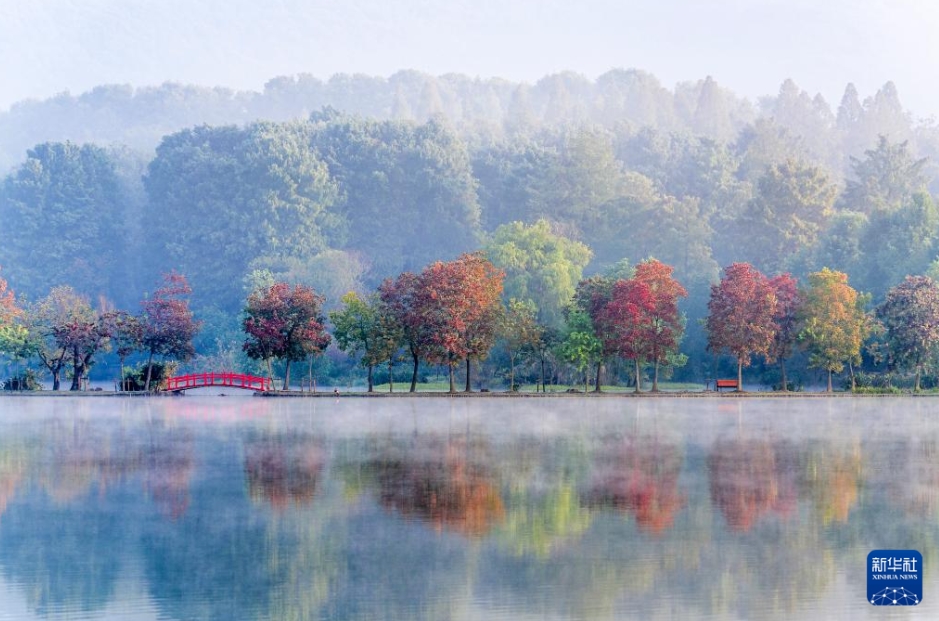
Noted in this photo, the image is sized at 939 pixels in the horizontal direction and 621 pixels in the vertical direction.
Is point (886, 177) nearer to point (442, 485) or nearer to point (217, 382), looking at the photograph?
point (217, 382)

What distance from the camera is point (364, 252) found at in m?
82.6

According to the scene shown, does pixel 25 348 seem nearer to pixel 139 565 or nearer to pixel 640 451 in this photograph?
pixel 640 451

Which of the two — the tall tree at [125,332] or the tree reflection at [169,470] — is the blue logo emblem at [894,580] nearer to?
the tree reflection at [169,470]

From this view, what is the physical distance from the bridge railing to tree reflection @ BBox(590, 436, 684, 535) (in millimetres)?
25834

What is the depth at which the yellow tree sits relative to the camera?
4944cm

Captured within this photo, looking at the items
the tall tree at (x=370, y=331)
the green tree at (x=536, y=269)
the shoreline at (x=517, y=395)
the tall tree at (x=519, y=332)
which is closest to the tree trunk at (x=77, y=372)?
the shoreline at (x=517, y=395)

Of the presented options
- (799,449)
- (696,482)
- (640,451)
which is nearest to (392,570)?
(696,482)

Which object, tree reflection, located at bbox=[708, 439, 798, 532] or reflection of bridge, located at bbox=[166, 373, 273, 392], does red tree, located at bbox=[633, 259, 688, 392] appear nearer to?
reflection of bridge, located at bbox=[166, 373, 273, 392]

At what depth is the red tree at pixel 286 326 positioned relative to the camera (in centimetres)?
4941

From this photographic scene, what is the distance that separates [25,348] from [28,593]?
1669 inches

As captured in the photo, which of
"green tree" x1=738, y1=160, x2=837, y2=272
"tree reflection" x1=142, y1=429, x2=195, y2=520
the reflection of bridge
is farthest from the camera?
"green tree" x1=738, y1=160, x2=837, y2=272

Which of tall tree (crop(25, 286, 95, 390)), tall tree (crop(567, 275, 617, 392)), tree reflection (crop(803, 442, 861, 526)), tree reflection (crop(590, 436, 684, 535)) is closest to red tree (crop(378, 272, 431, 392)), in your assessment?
tall tree (crop(567, 275, 617, 392))

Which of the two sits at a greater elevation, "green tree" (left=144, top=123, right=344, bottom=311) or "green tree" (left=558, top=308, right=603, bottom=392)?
"green tree" (left=144, top=123, right=344, bottom=311)

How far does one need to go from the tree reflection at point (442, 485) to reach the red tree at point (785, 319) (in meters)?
26.7
